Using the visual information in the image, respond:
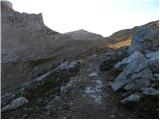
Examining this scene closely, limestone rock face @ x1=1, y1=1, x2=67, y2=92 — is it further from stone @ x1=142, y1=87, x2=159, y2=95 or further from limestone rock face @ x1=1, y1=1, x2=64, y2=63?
stone @ x1=142, y1=87, x2=159, y2=95

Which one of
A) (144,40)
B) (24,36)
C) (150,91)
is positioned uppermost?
(24,36)

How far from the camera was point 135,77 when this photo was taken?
28.1m

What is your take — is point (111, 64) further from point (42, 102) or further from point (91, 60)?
point (42, 102)

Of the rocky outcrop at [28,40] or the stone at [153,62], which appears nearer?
the stone at [153,62]

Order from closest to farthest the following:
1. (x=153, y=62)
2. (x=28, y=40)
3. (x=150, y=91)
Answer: (x=150, y=91) < (x=153, y=62) < (x=28, y=40)

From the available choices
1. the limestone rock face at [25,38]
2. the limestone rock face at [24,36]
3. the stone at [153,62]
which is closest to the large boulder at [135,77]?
the stone at [153,62]

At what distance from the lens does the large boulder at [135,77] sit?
2762 centimetres

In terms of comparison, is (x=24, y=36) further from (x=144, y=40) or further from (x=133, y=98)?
(x=133, y=98)

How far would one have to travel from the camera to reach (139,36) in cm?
4019

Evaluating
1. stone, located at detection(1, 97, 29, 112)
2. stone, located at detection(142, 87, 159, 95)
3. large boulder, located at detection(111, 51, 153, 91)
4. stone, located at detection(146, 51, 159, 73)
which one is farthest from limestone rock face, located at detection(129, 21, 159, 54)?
stone, located at detection(1, 97, 29, 112)

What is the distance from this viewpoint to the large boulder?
90.6 feet

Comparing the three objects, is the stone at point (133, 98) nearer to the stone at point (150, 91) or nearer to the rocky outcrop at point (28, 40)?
the stone at point (150, 91)

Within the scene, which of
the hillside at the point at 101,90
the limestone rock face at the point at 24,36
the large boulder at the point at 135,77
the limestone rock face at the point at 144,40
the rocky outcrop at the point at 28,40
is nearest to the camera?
the hillside at the point at 101,90

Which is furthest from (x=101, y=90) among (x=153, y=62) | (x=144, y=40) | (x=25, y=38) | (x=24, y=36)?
(x=24, y=36)
